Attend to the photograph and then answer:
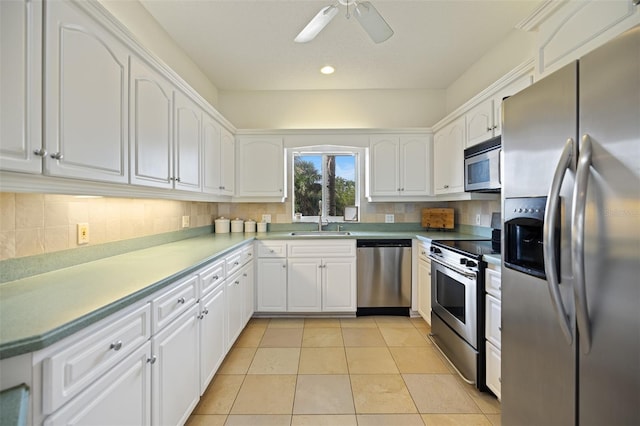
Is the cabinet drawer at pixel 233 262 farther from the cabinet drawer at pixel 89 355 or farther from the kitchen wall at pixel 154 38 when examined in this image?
the kitchen wall at pixel 154 38

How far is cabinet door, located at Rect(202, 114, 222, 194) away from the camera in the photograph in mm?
2529

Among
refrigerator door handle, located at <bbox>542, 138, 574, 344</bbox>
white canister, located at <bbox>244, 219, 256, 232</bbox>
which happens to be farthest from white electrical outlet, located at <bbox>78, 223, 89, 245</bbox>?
refrigerator door handle, located at <bbox>542, 138, 574, 344</bbox>

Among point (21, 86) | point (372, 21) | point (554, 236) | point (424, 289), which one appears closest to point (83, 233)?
point (21, 86)

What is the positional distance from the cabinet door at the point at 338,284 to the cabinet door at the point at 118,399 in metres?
2.01

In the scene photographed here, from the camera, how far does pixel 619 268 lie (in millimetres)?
812

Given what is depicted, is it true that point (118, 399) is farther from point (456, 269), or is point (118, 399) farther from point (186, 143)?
point (456, 269)

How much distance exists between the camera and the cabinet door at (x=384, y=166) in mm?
3357

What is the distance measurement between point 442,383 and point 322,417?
905 millimetres

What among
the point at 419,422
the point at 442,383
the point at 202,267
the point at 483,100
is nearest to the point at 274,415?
the point at 419,422

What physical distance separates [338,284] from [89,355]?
2372 millimetres

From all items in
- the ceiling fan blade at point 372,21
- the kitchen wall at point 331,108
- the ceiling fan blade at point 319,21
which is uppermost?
the kitchen wall at point 331,108

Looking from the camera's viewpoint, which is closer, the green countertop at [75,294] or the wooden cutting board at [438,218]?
the green countertop at [75,294]

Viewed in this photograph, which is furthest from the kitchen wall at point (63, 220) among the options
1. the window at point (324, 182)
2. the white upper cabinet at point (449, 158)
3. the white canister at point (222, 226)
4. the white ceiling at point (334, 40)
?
the white upper cabinet at point (449, 158)

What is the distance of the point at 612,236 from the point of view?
829 mm
